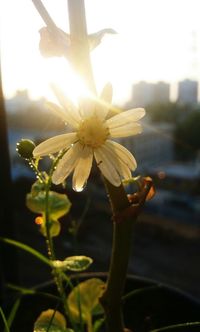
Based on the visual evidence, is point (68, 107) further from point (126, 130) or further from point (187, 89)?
point (187, 89)

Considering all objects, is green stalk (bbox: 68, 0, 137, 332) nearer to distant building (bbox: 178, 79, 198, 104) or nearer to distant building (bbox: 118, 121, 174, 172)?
distant building (bbox: 178, 79, 198, 104)

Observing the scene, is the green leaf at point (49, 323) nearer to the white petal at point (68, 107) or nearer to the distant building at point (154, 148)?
the white petal at point (68, 107)

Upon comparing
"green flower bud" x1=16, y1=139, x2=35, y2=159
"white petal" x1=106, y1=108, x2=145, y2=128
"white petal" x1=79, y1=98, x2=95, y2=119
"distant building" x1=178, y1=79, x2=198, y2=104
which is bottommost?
"green flower bud" x1=16, y1=139, x2=35, y2=159

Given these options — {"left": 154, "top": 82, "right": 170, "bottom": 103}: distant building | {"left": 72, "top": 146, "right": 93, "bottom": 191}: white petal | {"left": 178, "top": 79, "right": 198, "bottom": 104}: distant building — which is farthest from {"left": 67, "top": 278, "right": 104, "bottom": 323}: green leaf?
{"left": 154, "top": 82, "right": 170, "bottom": 103}: distant building

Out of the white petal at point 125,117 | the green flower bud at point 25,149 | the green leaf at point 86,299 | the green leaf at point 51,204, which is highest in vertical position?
the white petal at point 125,117

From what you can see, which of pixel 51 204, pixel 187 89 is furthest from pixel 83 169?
pixel 187 89

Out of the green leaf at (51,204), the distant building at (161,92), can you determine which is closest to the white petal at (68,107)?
the green leaf at (51,204)
